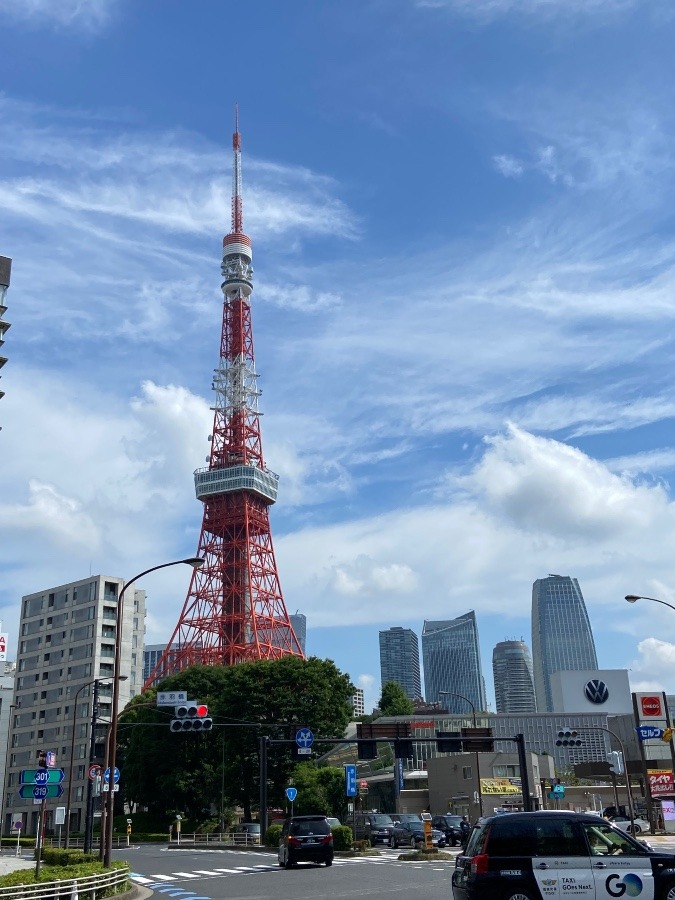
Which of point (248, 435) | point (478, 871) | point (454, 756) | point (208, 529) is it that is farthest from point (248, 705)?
point (478, 871)

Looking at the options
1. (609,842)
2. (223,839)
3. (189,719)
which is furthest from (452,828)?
(609,842)

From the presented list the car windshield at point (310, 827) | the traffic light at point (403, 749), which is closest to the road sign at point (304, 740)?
the traffic light at point (403, 749)

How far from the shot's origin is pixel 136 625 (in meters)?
105

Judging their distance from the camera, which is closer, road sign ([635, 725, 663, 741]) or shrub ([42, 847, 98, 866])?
shrub ([42, 847, 98, 866])

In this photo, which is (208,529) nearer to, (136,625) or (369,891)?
(136,625)

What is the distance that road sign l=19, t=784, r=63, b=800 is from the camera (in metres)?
22.4

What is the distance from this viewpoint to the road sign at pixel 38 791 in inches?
882

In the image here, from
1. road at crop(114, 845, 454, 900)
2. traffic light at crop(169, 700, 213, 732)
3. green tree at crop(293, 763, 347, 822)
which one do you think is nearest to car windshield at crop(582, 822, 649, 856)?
road at crop(114, 845, 454, 900)

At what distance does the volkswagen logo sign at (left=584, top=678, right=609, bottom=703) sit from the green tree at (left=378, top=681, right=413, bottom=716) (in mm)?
39225

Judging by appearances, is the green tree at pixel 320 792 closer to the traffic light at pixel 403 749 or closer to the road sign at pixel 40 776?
the traffic light at pixel 403 749

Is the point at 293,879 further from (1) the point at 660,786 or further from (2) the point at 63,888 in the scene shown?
(1) the point at 660,786

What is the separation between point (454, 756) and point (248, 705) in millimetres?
17760

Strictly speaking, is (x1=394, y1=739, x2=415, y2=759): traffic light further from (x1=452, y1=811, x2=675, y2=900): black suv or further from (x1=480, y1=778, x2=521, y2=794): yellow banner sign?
(x1=452, y1=811, x2=675, y2=900): black suv

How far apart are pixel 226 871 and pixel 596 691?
59.2m
